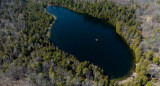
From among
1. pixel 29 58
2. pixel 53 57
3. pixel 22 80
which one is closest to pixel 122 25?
pixel 53 57

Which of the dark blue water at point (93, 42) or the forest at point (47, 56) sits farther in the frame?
the dark blue water at point (93, 42)

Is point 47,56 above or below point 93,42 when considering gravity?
below

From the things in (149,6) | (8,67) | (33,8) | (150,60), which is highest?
(149,6)

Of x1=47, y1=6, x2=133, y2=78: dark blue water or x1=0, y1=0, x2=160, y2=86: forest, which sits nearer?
x1=0, y1=0, x2=160, y2=86: forest

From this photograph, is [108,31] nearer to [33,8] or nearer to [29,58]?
[29,58]
